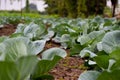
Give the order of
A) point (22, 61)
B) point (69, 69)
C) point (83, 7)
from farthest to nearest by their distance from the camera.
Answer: point (83, 7) < point (69, 69) < point (22, 61)

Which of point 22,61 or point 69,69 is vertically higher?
point 22,61

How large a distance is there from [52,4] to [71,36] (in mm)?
26760

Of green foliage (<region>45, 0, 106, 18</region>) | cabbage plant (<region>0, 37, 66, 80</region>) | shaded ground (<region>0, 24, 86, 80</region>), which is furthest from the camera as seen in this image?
green foliage (<region>45, 0, 106, 18</region>)

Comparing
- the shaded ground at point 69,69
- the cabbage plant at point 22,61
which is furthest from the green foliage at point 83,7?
the cabbage plant at point 22,61

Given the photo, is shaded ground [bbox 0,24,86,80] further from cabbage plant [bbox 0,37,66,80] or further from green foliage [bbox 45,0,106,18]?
green foliage [bbox 45,0,106,18]

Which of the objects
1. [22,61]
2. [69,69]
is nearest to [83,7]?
[69,69]

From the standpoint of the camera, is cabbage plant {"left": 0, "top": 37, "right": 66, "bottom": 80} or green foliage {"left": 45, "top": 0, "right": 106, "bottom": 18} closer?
cabbage plant {"left": 0, "top": 37, "right": 66, "bottom": 80}

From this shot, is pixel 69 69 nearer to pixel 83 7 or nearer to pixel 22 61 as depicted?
pixel 22 61

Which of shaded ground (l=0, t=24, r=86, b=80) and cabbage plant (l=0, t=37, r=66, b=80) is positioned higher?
cabbage plant (l=0, t=37, r=66, b=80)

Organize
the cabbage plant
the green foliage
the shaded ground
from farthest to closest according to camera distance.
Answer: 1. the green foliage
2. the shaded ground
3. the cabbage plant

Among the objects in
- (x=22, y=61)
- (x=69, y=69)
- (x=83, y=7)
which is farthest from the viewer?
(x=83, y=7)

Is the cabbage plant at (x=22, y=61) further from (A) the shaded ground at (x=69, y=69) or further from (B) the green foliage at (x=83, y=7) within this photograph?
(B) the green foliage at (x=83, y=7)

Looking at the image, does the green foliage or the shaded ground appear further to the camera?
the green foliage

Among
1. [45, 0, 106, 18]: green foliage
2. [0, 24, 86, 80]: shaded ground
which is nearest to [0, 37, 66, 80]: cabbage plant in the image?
[0, 24, 86, 80]: shaded ground
